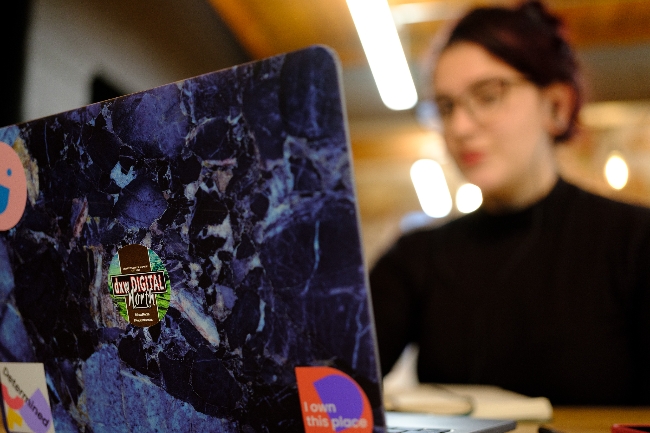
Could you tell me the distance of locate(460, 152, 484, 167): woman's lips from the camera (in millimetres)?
1001

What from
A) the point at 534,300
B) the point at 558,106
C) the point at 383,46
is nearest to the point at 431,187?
the point at 383,46

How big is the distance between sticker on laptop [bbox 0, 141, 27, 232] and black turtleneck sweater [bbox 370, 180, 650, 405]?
2.82 feet

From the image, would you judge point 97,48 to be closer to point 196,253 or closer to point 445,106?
point 445,106

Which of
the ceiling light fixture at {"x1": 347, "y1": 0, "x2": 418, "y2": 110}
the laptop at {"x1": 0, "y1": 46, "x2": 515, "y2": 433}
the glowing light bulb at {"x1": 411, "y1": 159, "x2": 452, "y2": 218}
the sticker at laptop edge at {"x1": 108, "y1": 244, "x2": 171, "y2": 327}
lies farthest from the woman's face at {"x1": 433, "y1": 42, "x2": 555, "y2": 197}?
the glowing light bulb at {"x1": 411, "y1": 159, "x2": 452, "y2": 218}

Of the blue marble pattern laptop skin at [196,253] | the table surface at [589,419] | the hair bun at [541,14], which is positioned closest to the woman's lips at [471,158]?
the hair bun at [541,14]

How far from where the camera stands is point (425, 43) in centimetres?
386

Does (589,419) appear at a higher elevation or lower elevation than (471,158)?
lower

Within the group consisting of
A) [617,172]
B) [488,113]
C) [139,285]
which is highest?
[617,172]

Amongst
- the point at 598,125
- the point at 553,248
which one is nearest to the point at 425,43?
the point at 598,125

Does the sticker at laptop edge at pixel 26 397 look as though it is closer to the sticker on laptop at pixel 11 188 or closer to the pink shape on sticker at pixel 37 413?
the pink shape on sticker at pixel 37 413

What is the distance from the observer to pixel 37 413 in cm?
52

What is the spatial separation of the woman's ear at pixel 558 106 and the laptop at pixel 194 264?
2.60 ft

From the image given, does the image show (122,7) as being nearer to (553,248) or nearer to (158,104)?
(158,104)

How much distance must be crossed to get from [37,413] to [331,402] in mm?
369
